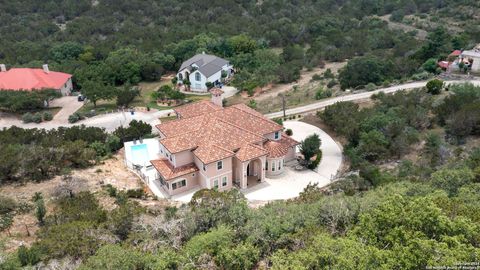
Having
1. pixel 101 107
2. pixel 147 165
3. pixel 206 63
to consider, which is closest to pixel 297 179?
pixel 147 165

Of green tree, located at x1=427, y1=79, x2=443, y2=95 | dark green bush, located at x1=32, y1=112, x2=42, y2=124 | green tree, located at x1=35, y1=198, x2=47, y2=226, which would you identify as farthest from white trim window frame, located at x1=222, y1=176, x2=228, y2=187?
dark green bush, located at x1=32, y1=112, x2=42, y2=124

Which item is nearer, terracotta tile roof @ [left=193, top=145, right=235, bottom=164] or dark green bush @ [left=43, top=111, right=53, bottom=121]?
terracotta tile roof @ [left=193, top=145, right=235, bottom=164]

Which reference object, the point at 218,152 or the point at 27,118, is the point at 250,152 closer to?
the point at 218,152

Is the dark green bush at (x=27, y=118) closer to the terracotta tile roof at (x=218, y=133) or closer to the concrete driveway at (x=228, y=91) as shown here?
the terracotta tile roof at (x=218, y=133)

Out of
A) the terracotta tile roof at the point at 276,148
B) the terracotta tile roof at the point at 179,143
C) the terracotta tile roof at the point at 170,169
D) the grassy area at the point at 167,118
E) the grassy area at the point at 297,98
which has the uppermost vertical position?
the terracotta tile roof at the point at 179,143

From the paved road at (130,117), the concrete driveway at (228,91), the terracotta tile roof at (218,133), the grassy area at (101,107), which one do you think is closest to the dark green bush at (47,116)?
the paved road at (130,117)

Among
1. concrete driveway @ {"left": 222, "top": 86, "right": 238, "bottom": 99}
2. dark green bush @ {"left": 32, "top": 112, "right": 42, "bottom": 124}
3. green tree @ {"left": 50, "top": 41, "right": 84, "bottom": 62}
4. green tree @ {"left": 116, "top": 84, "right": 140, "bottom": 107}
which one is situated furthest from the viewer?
green tree @ {"left": 50, "top": 41, "right": 84, "bottom": 62}

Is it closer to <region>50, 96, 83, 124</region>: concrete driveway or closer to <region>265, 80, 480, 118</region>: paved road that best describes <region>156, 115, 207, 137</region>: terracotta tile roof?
<region>265, 80, 480, 118</region>: paved road
